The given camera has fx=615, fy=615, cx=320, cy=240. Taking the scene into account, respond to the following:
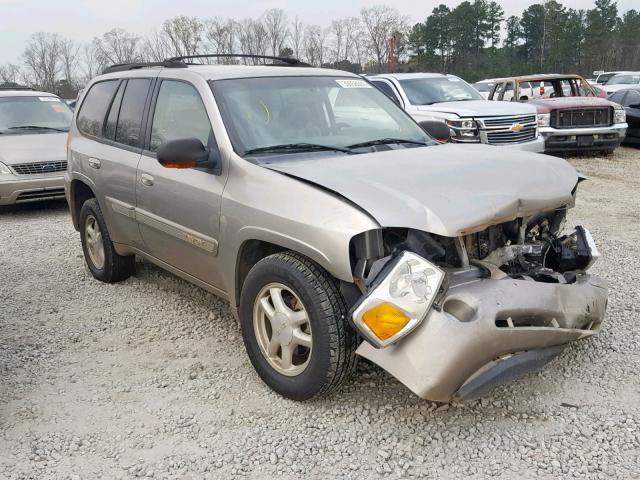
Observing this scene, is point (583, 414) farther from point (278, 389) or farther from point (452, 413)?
A: point (278, 389)

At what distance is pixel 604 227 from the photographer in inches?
270

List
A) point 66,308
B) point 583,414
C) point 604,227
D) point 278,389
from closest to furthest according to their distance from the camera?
point 583,414, point 278,389, point 66,308, point 604,227

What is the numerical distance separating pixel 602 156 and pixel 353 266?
36.5ft

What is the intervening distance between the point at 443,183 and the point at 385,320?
83 cm

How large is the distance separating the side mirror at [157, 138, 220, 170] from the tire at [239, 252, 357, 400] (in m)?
0.72

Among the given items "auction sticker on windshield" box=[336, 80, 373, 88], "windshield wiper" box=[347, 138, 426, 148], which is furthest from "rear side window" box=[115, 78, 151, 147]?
"windshield wiper" box=[347, 138, 426, 148]

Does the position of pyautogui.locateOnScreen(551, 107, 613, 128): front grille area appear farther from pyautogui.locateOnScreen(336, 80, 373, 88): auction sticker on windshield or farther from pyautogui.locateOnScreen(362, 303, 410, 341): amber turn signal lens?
pyautogui.locateOnScreen(362, 303, 410, 341): amber turn signal lens

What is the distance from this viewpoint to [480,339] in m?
2.67

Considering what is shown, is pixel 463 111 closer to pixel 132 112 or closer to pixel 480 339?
pixel 132 112

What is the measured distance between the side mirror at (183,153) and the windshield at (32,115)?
6.60 m

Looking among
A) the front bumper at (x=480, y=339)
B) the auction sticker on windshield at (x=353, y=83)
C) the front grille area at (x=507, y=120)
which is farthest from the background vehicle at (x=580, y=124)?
the front bumper at (x=480, y=339)

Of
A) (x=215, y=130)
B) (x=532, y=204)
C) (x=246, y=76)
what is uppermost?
(x=246, y=76)

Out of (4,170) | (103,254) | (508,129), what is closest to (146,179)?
(103,254)

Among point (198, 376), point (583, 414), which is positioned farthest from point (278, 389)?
point (583, 414)
